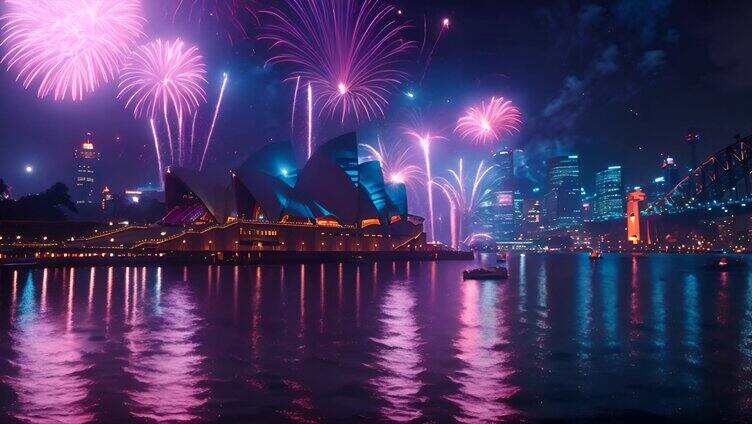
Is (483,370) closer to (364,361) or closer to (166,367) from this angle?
(364,361)

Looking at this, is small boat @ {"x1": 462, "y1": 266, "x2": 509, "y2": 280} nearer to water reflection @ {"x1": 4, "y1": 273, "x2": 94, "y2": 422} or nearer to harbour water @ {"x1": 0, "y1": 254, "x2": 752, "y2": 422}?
harbour water @ {"x1": 0, "y1": 254, "x2": 752, "y2": 422}

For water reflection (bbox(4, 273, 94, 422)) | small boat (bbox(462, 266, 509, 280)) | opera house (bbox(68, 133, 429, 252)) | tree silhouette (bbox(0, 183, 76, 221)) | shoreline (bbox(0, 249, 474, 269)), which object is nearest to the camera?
water reflection (bbox(4, 273, 94, 422))

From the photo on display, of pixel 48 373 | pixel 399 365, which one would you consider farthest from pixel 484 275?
pixel 48 373

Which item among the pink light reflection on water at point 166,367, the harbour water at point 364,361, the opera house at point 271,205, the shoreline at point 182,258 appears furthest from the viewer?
the opera house at point 271,205

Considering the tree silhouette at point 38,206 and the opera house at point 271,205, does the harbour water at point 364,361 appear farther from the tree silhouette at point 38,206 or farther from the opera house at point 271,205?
the tree silhouette at point 38,206

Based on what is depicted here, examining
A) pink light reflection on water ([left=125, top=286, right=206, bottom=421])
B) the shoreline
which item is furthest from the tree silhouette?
pink light reflection on water ([left=125, top=286, right=206, bottom=421])

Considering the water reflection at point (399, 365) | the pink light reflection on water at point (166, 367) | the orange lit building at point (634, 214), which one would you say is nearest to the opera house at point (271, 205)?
the pink light reflection on water at point (166, 367)

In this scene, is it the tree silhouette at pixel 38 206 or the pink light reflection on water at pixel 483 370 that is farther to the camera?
the tree silhouette at pixel 38 206
